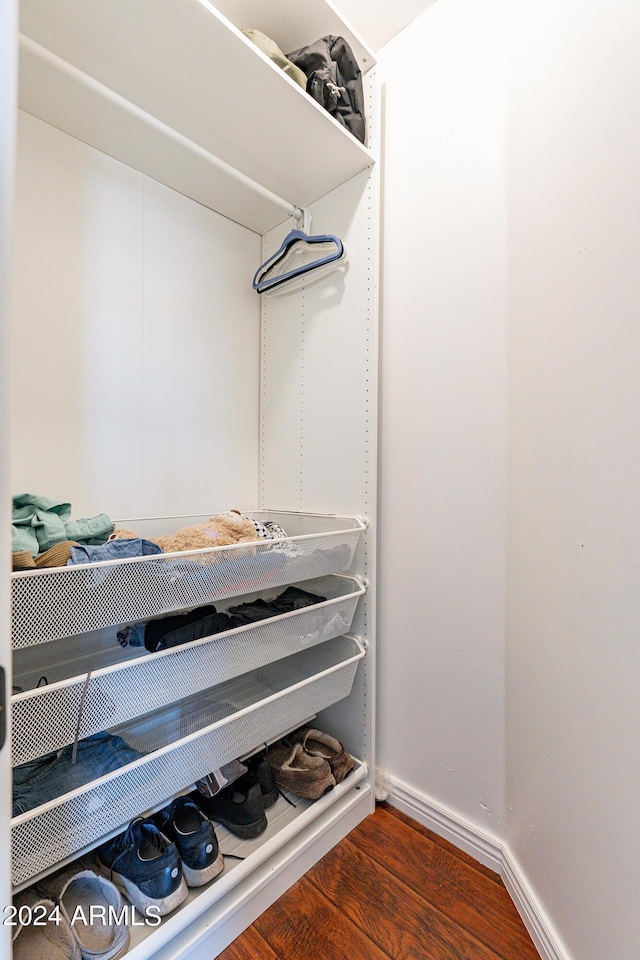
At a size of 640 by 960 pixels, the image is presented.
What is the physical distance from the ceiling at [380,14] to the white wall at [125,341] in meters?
0.66

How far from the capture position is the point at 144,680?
71 cm

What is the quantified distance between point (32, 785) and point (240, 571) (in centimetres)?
49

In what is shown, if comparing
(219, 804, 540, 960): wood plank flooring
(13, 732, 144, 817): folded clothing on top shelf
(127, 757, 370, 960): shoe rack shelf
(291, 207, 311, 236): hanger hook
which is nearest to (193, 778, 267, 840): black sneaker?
(127, 757, 370, 960): shoe rack shelf

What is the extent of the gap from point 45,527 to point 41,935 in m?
0.66

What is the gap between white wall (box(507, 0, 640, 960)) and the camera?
626mm

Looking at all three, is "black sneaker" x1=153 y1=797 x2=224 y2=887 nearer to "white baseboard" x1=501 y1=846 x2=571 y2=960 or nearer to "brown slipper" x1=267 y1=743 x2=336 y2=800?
"brown slipper" x1=267 y1=743 x2=336 y2=800

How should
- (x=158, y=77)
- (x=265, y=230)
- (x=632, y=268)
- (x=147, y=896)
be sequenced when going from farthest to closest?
(x=265, y=230), (x=158, y=77), (x=147, y=896), (x=632, y=268)

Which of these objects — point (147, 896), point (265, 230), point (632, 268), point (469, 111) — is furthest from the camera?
point (265, 230)

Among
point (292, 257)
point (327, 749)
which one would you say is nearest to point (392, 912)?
point (327, 749)

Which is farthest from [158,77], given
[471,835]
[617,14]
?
[471,835]

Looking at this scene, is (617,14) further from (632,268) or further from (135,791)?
(135,791)

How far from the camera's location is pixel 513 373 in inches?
38.0

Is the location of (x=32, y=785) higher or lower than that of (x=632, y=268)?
lower

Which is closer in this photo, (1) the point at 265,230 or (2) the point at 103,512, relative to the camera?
(2) the point at 103,512
